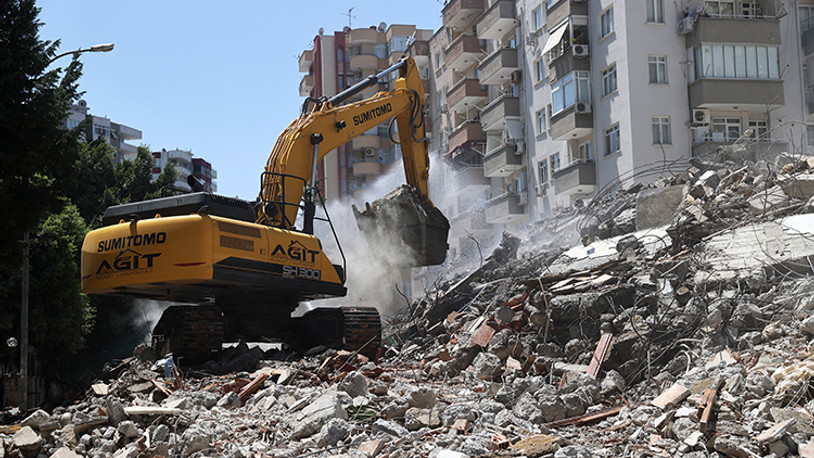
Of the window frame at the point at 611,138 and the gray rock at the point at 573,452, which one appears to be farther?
the window frame at the point at 611,138

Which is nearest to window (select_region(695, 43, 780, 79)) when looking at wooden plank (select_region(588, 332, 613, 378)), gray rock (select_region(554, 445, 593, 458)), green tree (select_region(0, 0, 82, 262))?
wooden plank (select_region(588, 332, 613, 378))

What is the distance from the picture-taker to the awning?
3450cm

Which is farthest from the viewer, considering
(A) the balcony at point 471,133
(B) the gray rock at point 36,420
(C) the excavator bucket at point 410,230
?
(A) the balcony at point 471,133

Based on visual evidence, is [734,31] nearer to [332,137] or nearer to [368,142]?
[332,137]

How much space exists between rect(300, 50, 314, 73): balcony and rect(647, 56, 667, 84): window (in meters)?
42.6

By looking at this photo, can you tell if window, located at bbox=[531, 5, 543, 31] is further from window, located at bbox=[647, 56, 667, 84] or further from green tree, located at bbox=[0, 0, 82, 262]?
green tree, located at bbox=[0, 0, 82, 262]

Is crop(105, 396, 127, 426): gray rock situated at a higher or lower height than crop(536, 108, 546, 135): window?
lower

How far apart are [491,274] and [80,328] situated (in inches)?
498

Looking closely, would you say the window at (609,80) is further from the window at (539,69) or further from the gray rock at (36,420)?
the gray rock at (36,420)

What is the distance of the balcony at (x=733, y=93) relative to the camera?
101ft

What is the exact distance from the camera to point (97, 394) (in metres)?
12.3

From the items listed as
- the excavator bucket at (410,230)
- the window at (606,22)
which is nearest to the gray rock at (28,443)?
the excavator bucket at (410,230)

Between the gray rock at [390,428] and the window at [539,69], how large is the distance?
31.4 m

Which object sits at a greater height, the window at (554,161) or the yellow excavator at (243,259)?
the window at (554,161)
